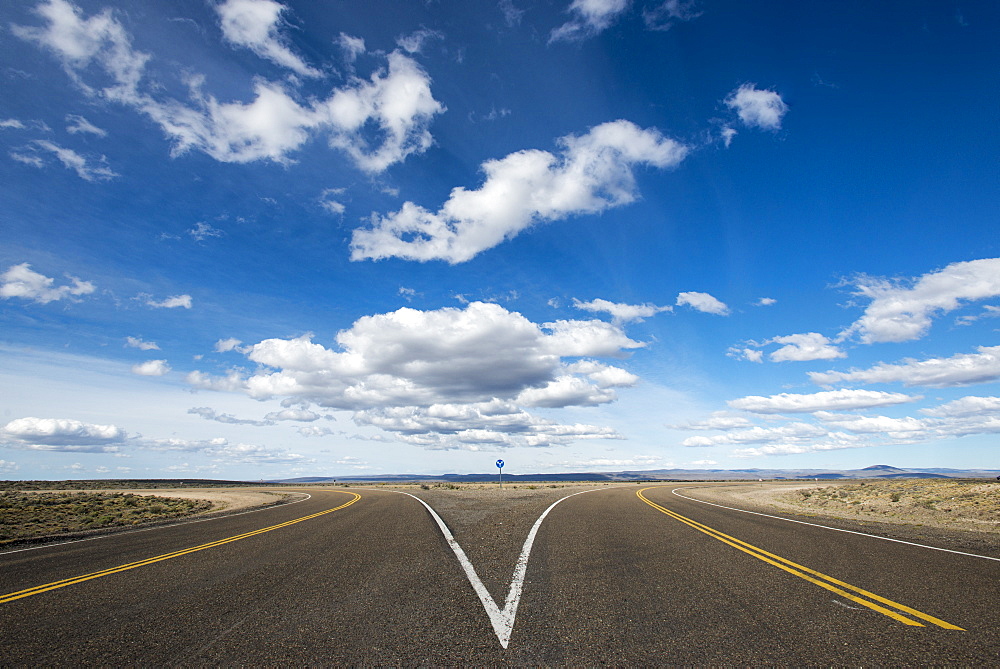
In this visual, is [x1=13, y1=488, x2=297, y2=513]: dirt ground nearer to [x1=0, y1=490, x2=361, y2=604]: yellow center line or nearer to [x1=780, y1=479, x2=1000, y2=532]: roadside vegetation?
[x1=0, y1=490, x2=361, y2=604]: yellow center line

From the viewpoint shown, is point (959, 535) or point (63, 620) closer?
point (63, 620)

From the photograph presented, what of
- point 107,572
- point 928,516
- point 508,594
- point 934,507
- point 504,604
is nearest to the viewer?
point 504,604

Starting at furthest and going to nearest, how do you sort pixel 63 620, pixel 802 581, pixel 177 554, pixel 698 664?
pixel 177 554, pixel 802 581, pixel 63 620, pixel 698 664

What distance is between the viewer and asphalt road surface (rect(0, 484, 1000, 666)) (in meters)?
4.52

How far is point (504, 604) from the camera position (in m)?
5.89

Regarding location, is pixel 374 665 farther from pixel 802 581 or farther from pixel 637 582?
pixel 802 581

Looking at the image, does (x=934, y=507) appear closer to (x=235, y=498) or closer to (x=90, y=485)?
(x=235, y=498)

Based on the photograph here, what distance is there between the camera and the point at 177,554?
1010 cm

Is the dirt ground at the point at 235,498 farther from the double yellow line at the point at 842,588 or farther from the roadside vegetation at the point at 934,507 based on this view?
the roadside vegetation at the point at 934,507

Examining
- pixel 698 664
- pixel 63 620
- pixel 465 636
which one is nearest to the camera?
pixel 698 664

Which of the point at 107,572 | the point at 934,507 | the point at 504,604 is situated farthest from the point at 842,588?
the point at 934,507

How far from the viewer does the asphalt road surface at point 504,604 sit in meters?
4.52

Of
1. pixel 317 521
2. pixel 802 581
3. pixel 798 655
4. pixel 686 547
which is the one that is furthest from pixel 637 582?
pixel 317 521

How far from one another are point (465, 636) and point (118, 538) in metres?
13.4
